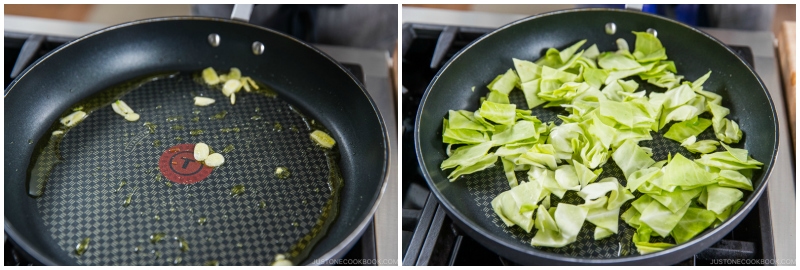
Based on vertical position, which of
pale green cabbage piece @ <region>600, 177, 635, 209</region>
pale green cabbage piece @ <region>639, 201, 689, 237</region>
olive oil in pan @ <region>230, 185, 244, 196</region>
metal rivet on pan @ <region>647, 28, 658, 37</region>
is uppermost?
metal rivet on pan @ <region>647, 28, 658, 37</region>

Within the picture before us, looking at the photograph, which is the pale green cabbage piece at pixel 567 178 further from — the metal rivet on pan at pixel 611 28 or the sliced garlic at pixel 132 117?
Result: the sliced garlic at pixel 132 117

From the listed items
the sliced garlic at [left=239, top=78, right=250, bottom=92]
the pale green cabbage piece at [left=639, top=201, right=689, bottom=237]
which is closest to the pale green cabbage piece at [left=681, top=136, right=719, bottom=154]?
the pale green cabbage piece at [left=639, top=201, right=689, bottom=237]

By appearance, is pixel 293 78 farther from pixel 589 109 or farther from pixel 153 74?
pixel 589 109

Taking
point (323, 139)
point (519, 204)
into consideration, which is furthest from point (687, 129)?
point (323, 139)

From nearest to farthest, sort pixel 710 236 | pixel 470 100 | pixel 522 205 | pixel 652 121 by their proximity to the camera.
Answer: pixel 710 236
pixel 522 205
pixel 652 121
pixel 470 100

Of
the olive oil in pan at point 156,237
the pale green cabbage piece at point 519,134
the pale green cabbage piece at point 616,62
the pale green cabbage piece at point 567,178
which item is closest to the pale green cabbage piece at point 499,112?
the pale green cabbage piece at point 519,134

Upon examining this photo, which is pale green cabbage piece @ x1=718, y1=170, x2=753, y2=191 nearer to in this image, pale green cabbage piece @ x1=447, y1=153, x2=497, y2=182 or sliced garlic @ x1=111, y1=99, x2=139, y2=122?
pale green cabbage piece @ x1=447, y1=153, x2=497, y2=182

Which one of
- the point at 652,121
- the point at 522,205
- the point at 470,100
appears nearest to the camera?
the point at 522,205

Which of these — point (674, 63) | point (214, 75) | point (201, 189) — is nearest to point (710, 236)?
point (674, 63)
